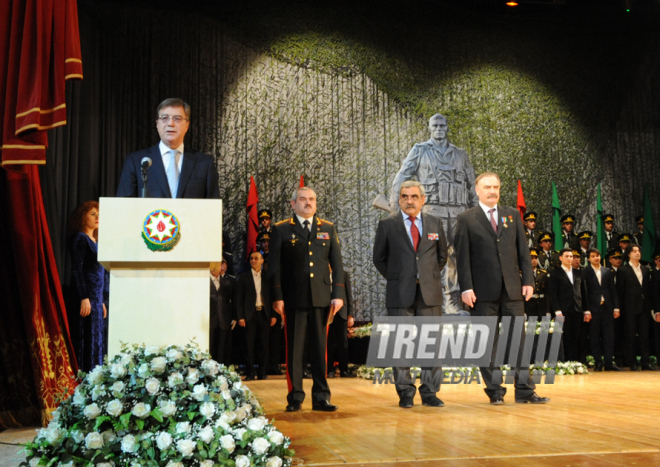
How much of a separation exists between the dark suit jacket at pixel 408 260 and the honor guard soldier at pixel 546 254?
4708 millimetres

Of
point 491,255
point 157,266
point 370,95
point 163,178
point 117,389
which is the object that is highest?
point 370,95

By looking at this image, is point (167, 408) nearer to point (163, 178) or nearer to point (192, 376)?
point (192, 376)

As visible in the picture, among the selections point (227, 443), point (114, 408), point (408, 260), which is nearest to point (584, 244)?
point (408, 260)

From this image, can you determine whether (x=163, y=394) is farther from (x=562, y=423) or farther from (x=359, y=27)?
(x=359, y=27)

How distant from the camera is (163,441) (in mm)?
1825

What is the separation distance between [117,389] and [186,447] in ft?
0.96

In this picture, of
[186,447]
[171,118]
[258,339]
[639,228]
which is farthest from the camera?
[639,228]

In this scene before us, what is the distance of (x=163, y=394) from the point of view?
1981 millimetres

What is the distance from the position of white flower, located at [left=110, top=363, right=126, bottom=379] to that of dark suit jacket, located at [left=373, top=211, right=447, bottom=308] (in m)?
2.29

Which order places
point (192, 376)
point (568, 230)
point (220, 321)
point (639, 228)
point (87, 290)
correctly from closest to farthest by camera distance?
point (192, 376)
point (87, 290)
point (220, 321)
point (568, 230)
point (639, 228)

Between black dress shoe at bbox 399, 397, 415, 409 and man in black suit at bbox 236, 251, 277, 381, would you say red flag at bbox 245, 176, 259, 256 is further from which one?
black dress shoe at bbox 399, 397, 415, 409

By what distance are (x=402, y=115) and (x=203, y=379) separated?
29.0 feet

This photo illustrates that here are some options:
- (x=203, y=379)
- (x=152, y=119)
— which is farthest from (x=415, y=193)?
(x=152, y=119)

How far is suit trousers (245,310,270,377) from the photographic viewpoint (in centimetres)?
736
